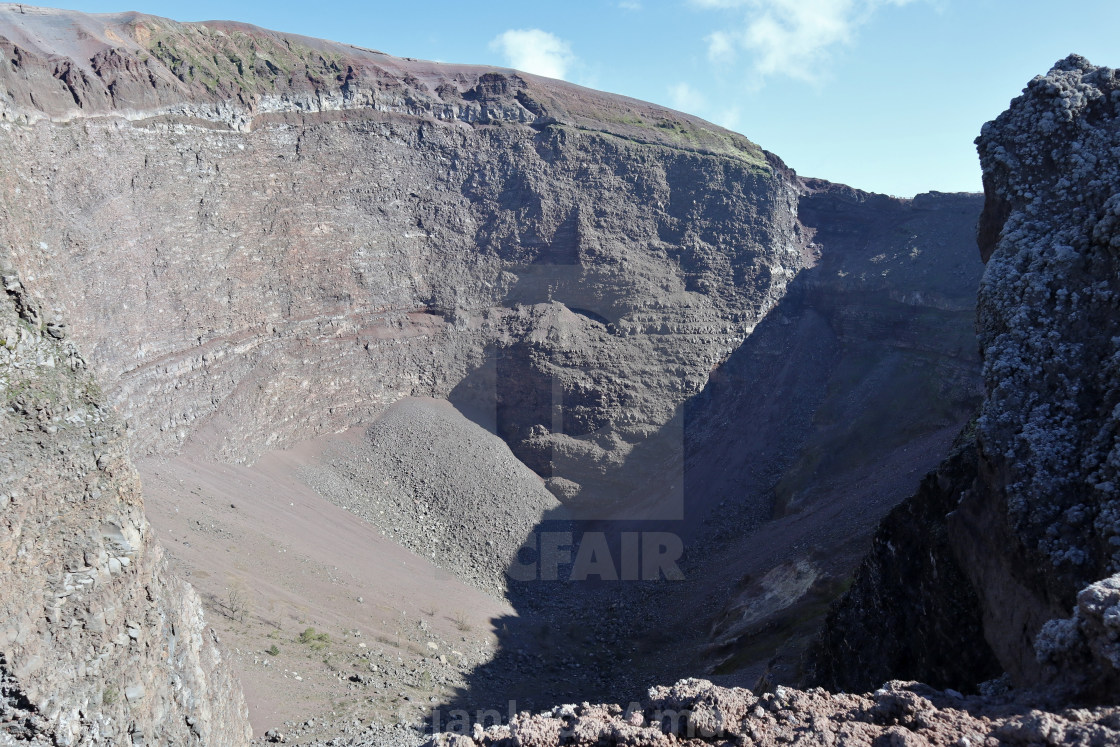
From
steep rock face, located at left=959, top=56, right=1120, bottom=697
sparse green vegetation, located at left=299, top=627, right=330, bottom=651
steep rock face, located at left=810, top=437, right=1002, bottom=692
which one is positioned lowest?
sparse green vegetation, located at left=299, top=627, right=330, bottom=651

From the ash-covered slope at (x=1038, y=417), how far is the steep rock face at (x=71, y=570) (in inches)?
418

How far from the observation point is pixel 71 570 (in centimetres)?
940

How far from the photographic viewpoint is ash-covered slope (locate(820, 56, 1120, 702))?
30.5 ft

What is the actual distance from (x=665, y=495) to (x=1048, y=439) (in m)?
28.6

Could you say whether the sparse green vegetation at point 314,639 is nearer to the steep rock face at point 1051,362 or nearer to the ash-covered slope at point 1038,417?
the ash-covered slope at point 1038,417

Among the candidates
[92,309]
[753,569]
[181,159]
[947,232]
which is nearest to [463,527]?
[753,569]

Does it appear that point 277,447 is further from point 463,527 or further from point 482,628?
point 482,628

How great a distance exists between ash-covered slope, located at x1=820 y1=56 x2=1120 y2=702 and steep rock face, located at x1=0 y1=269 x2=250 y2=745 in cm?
1061

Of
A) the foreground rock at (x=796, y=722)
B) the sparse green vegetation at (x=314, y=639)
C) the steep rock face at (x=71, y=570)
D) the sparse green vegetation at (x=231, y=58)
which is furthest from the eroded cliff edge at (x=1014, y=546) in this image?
the sparse green vegetation at (x=231, y=58)

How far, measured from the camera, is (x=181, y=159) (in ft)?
109

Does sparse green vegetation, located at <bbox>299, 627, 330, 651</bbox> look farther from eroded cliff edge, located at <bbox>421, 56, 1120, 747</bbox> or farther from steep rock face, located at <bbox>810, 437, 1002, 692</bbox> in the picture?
eroded cliff edge, located at <bbox>421, 56, 1120, 747</bbox>

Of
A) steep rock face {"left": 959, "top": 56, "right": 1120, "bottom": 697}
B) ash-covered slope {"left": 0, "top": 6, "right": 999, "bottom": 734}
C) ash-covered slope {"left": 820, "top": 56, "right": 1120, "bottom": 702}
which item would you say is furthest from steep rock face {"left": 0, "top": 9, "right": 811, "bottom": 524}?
steep rock face {"left": 959, "top": 56, "right": 1120, "bottom": 697}

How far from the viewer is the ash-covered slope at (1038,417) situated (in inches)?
366

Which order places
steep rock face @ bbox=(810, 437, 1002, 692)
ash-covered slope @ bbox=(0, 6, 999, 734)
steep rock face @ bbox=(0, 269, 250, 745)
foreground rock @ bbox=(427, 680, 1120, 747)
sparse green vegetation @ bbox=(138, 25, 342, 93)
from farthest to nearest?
sparse green vegetation @ bbox=(138, 25, 342, 93) → ash-covered slope @ bbox=(0, 6, 999, 734) → steep rock face @ bbox=(810, 437, 1002, 692) → steep rock face @ bbox=(0, 269, 250, 745) → foreground rock @ bbox=(427, 680, 1120, 747)
